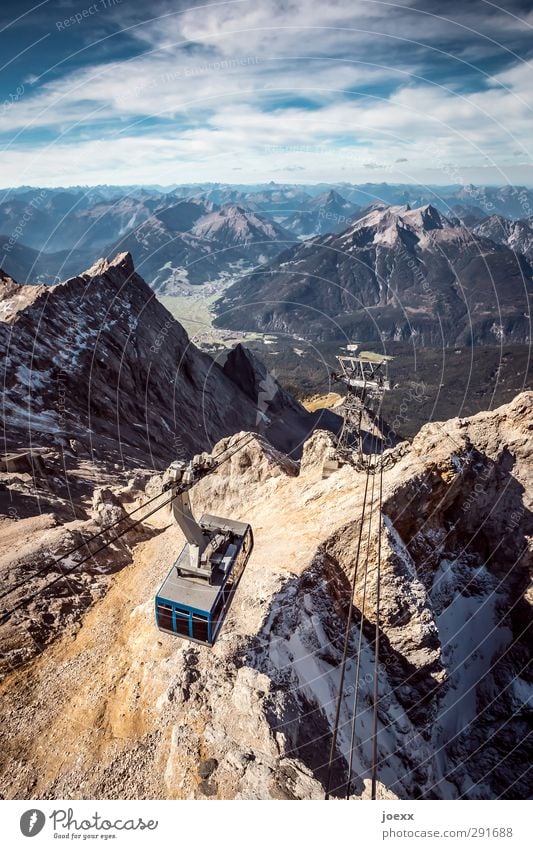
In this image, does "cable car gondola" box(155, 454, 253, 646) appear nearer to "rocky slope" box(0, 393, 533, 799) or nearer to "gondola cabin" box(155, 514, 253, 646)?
"gondola cabin" box(155, 514, 253, 646)

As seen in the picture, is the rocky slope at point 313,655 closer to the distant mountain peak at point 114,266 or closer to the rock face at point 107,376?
the rock face at point 107,376

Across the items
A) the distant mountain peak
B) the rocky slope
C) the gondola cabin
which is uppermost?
the distant mountain peak

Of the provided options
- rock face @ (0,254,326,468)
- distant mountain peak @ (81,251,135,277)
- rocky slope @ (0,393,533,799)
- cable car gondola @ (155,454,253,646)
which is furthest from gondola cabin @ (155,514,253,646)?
distant mountain peak @ (81,251,135,277)

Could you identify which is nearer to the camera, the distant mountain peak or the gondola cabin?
the gondola cabin

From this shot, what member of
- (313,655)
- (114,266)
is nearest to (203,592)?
(313,655)

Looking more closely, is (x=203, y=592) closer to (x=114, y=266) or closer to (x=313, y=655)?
(x=313, y=655)

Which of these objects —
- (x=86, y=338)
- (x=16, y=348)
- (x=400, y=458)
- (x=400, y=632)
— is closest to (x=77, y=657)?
(x=400, y=632)
